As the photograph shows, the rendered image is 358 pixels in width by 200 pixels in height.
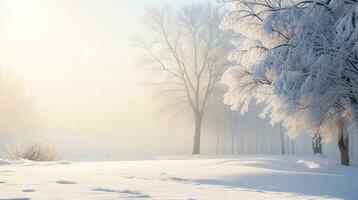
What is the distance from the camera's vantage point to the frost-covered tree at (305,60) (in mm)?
13578

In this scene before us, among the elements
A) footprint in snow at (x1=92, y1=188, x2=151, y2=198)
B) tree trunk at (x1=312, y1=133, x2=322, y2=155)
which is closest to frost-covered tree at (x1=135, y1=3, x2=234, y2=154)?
tree trunk at (x1=312, y1=133, x2=322, y2=155)

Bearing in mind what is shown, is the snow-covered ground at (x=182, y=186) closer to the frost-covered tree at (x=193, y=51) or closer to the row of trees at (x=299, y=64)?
the row of trees at (x=299, y=64)

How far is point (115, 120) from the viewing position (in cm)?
11719

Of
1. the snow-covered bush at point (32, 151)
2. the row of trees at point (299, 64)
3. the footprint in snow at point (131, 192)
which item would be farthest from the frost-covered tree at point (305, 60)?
the snow-covered bush at point (32, 151)

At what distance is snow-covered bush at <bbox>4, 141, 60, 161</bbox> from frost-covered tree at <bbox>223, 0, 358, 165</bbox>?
9.46m

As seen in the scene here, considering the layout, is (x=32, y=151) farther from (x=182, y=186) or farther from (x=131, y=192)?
(x=131, y=192)

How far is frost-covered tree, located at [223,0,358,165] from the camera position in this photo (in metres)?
13.6

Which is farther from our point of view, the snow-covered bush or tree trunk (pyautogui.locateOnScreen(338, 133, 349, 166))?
the snow-covered bush

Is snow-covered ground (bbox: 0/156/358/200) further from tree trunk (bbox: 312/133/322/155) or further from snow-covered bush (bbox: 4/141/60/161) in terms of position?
snow-covered bush (bbox: 4/141/60/161)

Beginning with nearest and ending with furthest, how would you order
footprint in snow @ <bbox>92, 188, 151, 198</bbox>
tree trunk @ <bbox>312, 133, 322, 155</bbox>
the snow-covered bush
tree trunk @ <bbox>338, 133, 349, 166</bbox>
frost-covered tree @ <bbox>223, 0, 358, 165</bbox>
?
footprint in snow @ <bbox>92, 188, 151, 198</bbox> → frost-covered tree @ <bbox>223, 0, 358, 165</bbox> → tree trunk @ <bbox>312, 133, 322, 155</bbox> → tree trunk @ <bbox>338, 133, 349, 166</bbox> → the snow-covered bush

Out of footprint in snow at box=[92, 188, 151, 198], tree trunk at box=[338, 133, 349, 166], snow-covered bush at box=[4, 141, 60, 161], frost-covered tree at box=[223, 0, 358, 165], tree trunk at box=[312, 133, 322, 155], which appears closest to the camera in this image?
footprint in snow at box=[92, 188, 151, 198]

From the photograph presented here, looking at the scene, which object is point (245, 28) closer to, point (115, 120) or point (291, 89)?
point (291, 89)

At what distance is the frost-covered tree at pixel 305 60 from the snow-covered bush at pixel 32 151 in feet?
31.0

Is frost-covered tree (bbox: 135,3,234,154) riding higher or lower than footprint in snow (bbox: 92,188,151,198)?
higher
